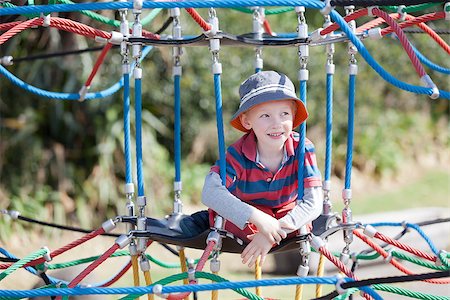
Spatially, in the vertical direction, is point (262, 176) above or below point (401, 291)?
above

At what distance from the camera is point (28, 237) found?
5.44 meters

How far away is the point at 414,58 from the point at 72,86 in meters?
3.78

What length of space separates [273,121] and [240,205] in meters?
0.28

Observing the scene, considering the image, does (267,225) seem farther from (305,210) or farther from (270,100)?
(270,100)

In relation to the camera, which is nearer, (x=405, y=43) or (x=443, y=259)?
(x=405, y=43)

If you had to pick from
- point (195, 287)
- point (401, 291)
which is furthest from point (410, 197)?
point (195, 287)

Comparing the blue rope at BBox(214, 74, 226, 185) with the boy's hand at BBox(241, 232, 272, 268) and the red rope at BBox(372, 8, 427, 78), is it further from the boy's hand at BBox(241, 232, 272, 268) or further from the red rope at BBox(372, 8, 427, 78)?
the red rope at BBox(372, 8, 427, 78)

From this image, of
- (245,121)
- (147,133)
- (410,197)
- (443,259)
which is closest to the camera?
(245,121)

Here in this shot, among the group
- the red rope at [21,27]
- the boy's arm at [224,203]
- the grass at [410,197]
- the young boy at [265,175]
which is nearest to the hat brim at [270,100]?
the young boy at [265,175]

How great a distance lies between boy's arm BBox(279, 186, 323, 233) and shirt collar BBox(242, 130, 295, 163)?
0.44ft

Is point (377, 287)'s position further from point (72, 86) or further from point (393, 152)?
point (393, 152)

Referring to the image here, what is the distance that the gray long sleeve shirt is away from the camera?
2.35 meters

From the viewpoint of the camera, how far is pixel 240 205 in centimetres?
236

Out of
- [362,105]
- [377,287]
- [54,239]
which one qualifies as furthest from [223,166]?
[362,105]
